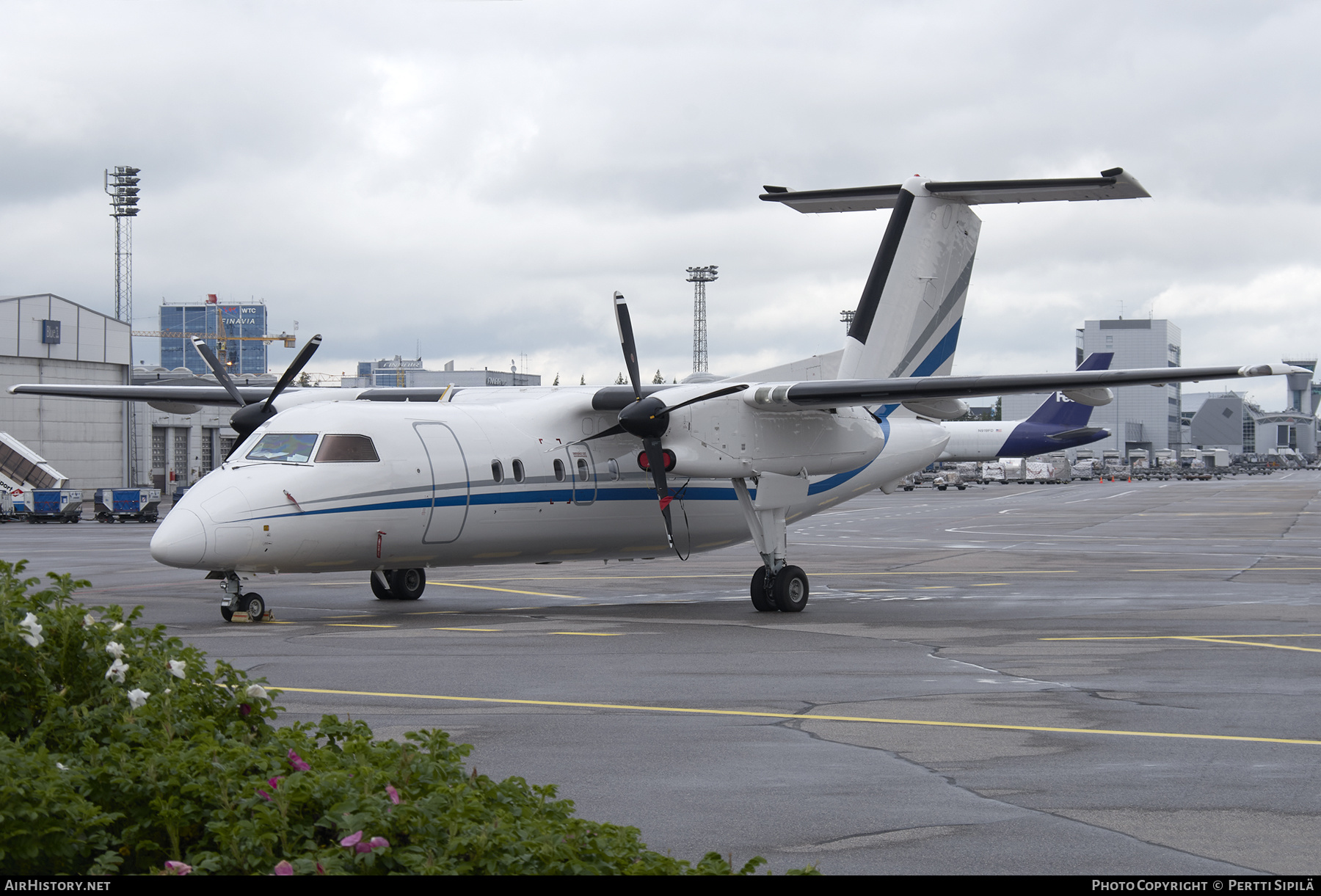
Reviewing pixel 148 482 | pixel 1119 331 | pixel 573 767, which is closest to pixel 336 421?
pixel 573 767

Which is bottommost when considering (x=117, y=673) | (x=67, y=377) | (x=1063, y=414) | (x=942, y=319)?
(x=117, y=673)

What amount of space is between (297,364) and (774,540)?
7595 mm

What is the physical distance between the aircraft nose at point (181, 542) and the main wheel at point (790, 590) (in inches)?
313

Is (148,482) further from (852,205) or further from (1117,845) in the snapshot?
(1117,845)

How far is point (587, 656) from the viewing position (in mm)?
13297

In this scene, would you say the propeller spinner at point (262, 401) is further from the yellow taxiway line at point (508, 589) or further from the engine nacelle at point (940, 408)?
the engine nacelle at point (940, 408)

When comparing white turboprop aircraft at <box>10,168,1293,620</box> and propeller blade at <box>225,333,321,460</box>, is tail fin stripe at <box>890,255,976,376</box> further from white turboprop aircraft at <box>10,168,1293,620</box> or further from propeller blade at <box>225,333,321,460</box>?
propeller blade at <box>225,333,321,460</box>

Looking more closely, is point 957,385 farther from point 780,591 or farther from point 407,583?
point 407,583

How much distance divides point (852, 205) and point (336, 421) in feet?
34.9

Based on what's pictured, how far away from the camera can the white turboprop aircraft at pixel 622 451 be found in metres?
16.0

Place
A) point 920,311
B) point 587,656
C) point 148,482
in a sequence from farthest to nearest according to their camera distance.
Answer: point 148,482 → point 920,311 → point 587,656

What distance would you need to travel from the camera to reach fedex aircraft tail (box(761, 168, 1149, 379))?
20.5 meters

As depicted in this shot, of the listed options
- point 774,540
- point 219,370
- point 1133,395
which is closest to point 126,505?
point 219,370

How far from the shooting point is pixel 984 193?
70.0 feet
